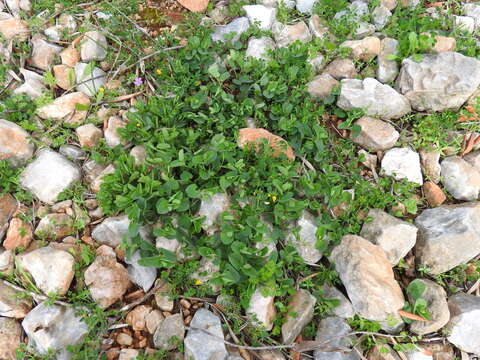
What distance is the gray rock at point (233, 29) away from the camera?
3.76m

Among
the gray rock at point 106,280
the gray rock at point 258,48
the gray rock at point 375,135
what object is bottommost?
the gray rock at point 106,280

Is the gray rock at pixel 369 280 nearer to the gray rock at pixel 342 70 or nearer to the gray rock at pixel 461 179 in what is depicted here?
the gray rock at pixel 461 179

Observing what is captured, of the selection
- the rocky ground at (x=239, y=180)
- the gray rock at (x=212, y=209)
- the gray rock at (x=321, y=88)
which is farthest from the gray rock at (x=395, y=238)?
the gray rock at (x=321, y=88)

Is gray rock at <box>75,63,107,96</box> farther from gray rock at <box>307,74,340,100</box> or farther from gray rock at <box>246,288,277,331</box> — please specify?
gray rock at <box>246,288,277,331</box>

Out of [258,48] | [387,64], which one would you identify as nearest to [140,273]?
[258,48]

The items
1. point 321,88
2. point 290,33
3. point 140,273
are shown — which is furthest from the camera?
point 290,33

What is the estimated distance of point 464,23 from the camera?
385 cm

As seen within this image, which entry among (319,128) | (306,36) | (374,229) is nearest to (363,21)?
(306,36)

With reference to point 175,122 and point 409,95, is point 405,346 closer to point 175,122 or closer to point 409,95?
point 409,95

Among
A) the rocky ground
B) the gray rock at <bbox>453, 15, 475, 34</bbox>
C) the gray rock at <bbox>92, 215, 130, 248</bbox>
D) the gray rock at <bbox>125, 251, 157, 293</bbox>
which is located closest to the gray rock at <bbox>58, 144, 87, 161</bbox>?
the rocky ground

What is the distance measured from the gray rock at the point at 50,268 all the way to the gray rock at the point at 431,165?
9.42ft

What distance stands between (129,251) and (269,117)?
1.60 meters

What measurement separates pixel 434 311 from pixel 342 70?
2157mm

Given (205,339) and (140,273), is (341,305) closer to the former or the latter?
(205,339)
